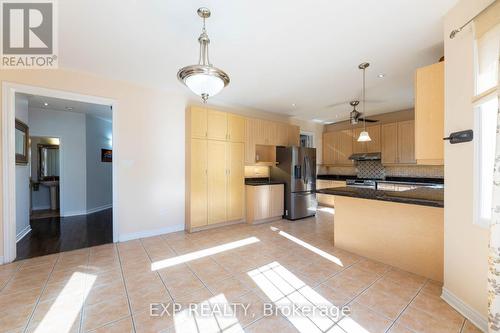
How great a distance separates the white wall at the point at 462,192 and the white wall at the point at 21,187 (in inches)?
217

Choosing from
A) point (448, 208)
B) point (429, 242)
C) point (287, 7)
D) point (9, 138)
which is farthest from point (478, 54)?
point (9, 138)

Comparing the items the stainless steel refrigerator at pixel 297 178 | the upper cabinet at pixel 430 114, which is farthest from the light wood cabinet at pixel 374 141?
the upper cabinet at pixel 430 114

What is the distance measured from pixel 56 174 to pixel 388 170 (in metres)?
9.47

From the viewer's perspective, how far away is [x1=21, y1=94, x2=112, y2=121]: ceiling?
4.05 m

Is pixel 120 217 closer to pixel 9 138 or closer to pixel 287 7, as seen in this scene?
pixel 9 138

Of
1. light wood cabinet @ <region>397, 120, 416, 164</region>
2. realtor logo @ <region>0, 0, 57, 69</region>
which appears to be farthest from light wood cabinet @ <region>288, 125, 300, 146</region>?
realtor logo @ <region>0, 0, 57, 69</region>

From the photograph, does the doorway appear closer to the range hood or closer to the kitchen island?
the kitchen island

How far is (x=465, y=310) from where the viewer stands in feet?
5.38

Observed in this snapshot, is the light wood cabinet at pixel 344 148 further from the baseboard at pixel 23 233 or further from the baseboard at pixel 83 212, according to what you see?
the baseboard at pixel 23 233

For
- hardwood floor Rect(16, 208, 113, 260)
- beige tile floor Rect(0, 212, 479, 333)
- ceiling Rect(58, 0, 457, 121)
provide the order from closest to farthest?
beige tile floor Rect(0, 212, 479, 333) < ceiling Rect(58, 0, 457, 121) < hardwood floor Rect(16, 208, 113, 260)

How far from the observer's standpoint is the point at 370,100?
4410 mm

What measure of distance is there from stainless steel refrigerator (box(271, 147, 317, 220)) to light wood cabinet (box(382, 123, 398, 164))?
1.93 metres

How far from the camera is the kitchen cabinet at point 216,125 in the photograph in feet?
13.2

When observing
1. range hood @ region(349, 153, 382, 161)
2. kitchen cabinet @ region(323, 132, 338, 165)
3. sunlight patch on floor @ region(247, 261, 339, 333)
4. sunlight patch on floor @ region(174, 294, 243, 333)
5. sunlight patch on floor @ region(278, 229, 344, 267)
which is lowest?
sunlight patch on floor @ region(278, 229, 344, 267)
